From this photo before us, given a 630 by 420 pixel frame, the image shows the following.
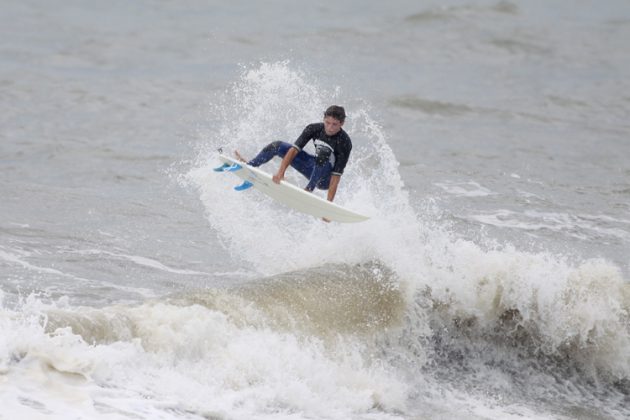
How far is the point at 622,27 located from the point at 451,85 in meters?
12.0

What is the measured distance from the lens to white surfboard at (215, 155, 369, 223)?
1143cm

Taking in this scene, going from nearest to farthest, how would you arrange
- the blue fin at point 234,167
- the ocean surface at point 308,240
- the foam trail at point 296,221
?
1. the ocean surface at point 308,240
2. the blue fin at point 234,167
3. the foam trail at point 296,221

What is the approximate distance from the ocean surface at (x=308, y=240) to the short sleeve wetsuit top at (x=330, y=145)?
107 cm

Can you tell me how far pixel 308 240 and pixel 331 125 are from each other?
1.94 m

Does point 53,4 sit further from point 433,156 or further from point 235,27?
point 433,156

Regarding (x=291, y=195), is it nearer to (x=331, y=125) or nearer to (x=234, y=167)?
(x=234, y=167)

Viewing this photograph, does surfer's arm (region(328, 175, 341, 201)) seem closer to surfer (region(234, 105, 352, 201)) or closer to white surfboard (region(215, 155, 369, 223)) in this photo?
surfer (region(234, 105, 352, 201))

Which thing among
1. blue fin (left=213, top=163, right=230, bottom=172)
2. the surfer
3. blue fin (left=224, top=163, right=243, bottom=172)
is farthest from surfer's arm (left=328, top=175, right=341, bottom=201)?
blue fin (left=213, top=163, right=230, bottom=172)

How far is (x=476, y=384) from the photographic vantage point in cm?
1062

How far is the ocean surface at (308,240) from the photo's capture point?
8562mm

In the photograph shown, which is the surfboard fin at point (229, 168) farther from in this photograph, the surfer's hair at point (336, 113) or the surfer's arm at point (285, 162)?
the surfer's hair at point (336, 113)

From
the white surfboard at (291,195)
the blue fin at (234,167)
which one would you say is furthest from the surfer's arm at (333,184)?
the blue fin at (234,167)

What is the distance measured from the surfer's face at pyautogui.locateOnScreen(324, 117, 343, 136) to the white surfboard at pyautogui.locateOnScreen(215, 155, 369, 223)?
29.1 inches

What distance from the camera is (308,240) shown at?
12711mm
